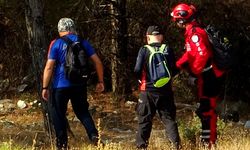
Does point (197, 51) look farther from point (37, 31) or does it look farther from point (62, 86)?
point (37, 31)

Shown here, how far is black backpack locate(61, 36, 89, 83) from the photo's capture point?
654cm

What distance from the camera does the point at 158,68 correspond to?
6.49 meters

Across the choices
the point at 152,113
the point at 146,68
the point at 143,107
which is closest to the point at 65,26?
the point at 146,68

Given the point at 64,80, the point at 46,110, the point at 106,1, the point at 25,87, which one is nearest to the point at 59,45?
the point at 64,80

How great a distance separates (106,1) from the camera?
13812mm

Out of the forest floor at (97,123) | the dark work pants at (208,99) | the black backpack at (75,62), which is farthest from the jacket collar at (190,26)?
the forest floor at (97,123)

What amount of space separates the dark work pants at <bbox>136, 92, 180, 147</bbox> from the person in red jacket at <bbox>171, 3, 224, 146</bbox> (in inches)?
14.5

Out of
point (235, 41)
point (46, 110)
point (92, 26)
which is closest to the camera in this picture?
point (46, 110)

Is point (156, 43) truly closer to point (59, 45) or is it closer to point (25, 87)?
point (59, 45)

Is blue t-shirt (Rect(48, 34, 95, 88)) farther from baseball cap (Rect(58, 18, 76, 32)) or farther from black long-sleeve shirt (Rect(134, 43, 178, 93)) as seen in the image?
black long-sleeve shirt (Rect(134, 43, 178, 93))

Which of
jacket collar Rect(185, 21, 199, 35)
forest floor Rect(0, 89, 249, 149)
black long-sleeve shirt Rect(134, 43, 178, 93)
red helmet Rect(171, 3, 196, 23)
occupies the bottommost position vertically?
forest floor Rect(0, 89, 249, 149)

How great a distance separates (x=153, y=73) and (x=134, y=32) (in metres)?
8.26

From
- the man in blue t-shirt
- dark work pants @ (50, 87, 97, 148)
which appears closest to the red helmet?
the man in blue t-shirt

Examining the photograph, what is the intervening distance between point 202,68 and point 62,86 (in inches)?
69.1
